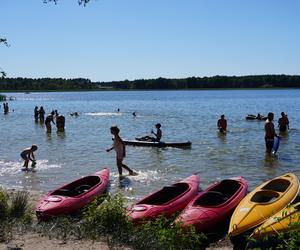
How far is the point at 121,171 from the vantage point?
50.9ft

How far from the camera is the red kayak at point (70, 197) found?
1010 centimetres

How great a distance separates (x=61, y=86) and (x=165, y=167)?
174 metres

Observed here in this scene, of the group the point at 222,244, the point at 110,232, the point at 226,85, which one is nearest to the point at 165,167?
the point at 222,244

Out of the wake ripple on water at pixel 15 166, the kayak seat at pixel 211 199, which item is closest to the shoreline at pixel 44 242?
the kayak seat at pixel 211 199

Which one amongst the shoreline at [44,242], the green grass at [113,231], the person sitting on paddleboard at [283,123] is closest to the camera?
the shoreline at [44,242]

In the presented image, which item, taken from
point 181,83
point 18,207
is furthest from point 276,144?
→ point 181,83

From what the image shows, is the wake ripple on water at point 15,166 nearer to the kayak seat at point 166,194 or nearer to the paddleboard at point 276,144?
the kayak seat at point 166,194

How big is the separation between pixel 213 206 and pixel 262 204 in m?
1.01

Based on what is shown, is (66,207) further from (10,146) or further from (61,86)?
(61,86)

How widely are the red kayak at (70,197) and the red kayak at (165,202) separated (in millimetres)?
1670

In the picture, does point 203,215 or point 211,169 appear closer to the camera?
point 203,215

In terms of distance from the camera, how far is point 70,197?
428 inches

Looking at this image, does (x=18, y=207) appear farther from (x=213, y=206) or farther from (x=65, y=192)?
(x=213, y=206)

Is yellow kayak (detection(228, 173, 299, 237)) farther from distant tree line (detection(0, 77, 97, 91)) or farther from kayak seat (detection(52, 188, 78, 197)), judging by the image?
distant tree line (detection(0, 77, 97, 91))
